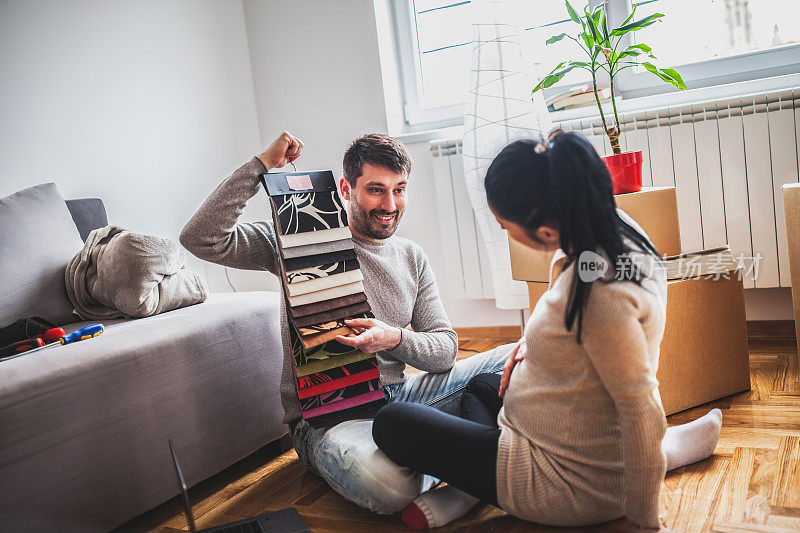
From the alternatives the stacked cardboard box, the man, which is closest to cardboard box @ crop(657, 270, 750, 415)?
the stacked cardboard box

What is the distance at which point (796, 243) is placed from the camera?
158 centimetres

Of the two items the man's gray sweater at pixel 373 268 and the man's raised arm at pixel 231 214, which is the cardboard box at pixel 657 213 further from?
the man's raised arm at pixel 231 214

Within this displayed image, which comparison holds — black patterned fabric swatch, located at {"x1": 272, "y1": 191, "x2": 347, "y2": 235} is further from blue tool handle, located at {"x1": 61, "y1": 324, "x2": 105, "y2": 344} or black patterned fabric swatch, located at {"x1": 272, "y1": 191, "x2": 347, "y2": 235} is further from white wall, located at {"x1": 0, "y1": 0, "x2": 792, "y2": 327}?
white wall, located at {"x1": 0, "y1": 0, "x2": 792, "y2": 327}

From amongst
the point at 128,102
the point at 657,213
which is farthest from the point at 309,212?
the point at 128,102

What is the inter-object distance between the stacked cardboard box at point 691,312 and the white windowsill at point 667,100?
79 cm

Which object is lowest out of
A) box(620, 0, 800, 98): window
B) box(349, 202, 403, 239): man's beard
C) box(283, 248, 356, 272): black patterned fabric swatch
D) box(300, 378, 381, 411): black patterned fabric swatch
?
box(300, 378, 381, 411): black patterned fabric swatch

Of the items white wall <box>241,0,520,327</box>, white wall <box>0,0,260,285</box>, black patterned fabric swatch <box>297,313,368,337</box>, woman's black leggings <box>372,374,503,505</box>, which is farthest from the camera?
white wall <box>241,0,520,327</box>

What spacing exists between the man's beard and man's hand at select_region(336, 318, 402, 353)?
0.77ft

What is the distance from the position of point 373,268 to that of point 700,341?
88 cm

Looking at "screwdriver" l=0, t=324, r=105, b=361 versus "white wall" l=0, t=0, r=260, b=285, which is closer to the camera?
"screwdriver" l=0, t=324, r=105, b=361

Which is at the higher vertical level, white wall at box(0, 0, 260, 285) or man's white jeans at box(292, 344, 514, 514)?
white wall at box(0, 0, 260, 285)

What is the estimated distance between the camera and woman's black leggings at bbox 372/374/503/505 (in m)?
1.11

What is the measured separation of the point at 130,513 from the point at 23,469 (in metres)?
0.27

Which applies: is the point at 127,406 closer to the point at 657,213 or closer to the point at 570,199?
the point at 570,199
